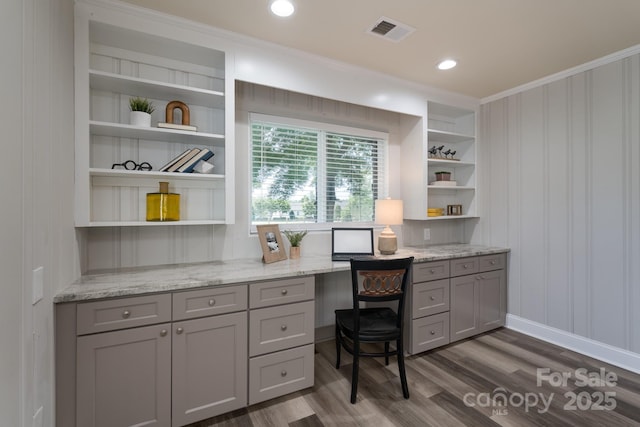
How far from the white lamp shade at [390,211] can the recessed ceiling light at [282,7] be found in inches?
65.3

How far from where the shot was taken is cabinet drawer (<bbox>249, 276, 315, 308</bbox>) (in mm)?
1914

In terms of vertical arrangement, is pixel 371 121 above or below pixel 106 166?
above

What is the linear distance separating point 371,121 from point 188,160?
1.93 metres

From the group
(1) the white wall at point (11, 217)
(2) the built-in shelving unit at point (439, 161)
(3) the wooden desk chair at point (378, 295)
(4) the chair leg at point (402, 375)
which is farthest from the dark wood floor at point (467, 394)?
(2) the built-in shelving unit at point (439, 161)

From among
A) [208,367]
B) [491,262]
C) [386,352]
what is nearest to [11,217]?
[208,367]

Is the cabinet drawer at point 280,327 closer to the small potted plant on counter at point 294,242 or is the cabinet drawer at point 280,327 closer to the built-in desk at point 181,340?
the built-in desk at point 181,340

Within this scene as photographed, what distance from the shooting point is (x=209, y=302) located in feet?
5.83

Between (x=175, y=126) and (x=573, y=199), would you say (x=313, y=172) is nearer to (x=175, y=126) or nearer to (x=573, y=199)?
(x=175, y=126)

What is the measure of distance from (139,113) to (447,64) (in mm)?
2501

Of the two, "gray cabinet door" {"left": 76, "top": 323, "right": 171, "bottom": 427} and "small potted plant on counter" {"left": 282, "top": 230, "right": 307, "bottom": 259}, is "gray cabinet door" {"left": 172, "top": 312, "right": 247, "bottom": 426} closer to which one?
"gray cabinet door" {"left": 76, "top": 323, "right": 171, "bottom": 427}

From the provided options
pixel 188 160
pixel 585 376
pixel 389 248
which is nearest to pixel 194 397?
pixel 188 160

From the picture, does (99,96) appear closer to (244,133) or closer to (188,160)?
(188,160)

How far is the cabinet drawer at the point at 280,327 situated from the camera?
6.28 feet

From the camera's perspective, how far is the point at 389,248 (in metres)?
2.83
